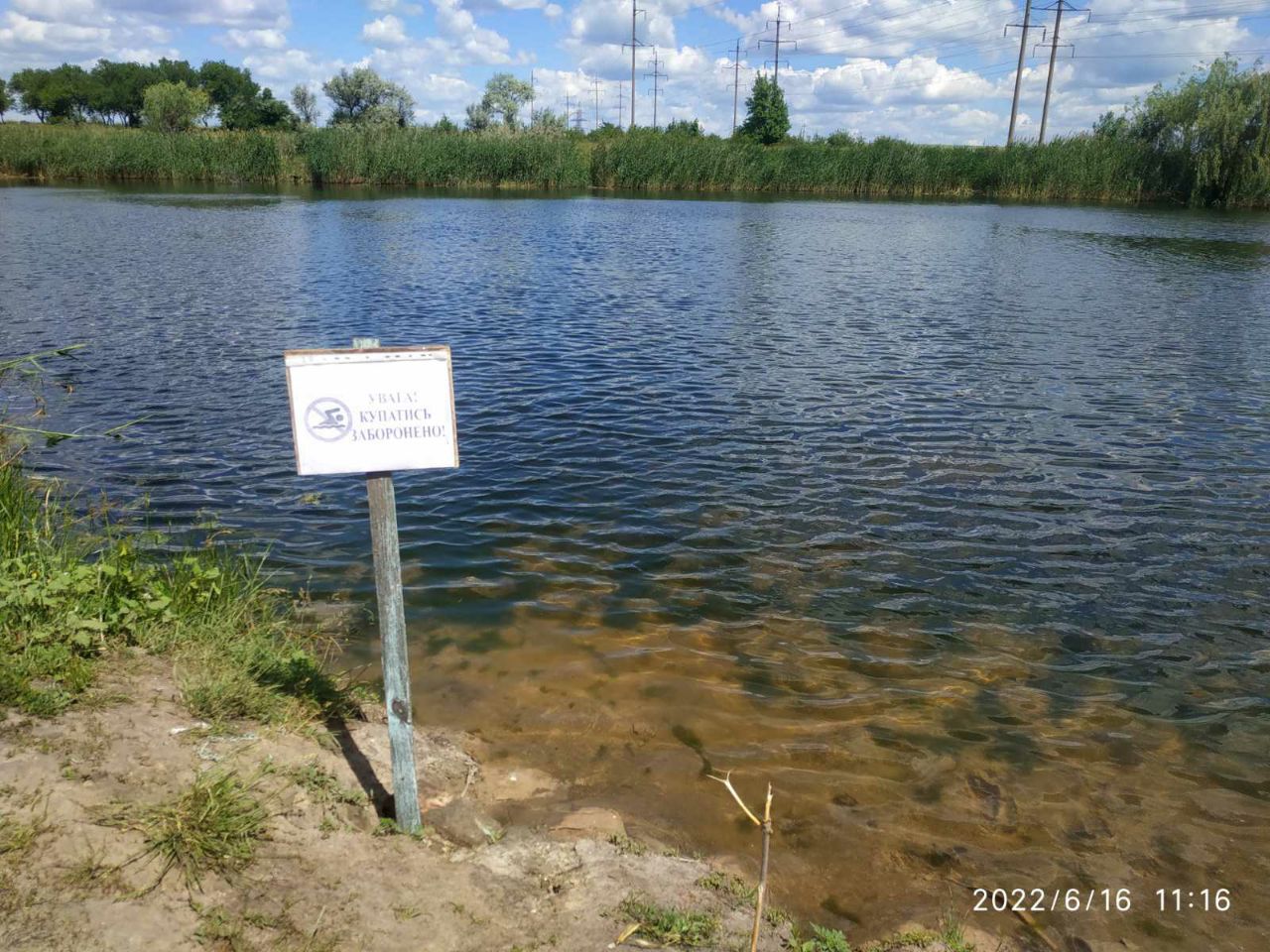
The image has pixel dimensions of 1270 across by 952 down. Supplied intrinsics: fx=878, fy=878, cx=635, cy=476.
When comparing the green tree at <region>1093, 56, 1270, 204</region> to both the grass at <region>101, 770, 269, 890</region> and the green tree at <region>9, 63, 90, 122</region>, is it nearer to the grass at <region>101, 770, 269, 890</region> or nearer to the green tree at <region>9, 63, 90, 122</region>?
the grass at <region>101, 770, 269, 890</region>

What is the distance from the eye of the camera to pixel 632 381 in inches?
498

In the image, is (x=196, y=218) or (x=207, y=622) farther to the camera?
(x=196, y=218)

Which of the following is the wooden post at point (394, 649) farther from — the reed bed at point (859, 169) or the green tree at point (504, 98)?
the green tree at point (504, 98)

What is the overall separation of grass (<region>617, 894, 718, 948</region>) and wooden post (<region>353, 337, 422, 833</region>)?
3.30 feet

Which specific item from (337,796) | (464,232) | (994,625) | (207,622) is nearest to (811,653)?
(994,625)

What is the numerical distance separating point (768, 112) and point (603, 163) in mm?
28348

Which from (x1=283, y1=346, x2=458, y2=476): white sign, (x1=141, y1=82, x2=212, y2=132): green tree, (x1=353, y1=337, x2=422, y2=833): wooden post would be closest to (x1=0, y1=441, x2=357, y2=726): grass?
(x1=353, y1=337, x2=422, y2=833): wooden post

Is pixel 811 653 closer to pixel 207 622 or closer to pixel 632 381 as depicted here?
pixel 207 622

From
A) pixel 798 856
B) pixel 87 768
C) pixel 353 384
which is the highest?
pixel 353 384

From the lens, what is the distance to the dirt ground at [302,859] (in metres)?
2.91

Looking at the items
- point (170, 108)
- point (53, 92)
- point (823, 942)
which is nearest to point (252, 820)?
point (823, 942)

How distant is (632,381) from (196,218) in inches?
1000

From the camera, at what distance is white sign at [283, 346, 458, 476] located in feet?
11.0

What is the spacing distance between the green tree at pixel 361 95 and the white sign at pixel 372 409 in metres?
105
